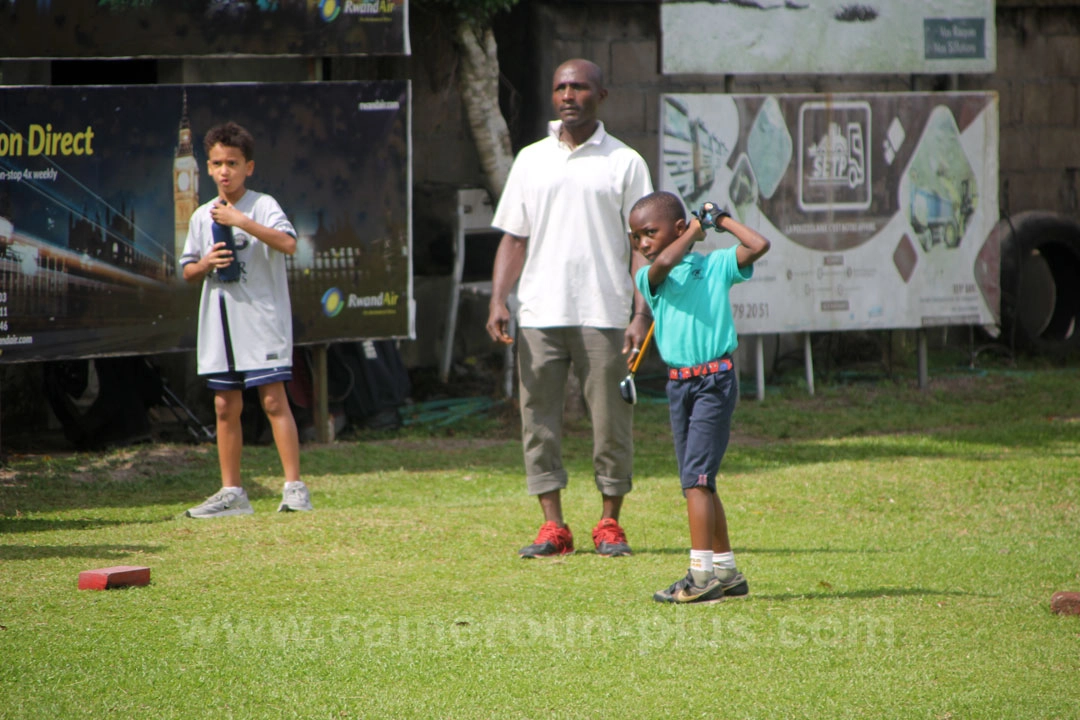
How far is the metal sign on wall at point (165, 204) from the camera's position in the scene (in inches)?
320

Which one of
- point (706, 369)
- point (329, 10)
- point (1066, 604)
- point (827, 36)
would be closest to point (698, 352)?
point (706, 369)

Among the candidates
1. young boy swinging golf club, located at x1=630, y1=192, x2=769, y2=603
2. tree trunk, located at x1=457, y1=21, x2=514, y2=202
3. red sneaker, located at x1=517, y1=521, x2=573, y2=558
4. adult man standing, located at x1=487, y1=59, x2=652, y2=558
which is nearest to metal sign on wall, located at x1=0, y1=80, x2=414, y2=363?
tree trunk, located at x1=457, y1=21, x2=514, y2=202

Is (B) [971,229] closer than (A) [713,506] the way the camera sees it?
No

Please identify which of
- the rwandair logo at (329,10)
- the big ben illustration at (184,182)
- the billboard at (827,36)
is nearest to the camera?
the big ben illustration at (184,182)

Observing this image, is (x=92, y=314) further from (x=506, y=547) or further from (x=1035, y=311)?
(x=1035, y=311)

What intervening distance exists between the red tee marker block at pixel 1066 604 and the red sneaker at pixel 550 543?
2.02 metres

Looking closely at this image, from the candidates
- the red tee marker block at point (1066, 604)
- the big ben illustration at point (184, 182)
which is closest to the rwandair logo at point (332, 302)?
the big ben illustration at point (184, 182)

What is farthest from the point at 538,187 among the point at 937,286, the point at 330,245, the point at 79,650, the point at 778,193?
the point at 937,286

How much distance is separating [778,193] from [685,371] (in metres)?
6.69

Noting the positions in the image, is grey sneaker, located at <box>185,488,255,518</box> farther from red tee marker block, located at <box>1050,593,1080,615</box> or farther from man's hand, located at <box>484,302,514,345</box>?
red tee marker block, located at <box>1050,593,1080,615</box>

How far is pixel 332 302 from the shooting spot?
9250 mm

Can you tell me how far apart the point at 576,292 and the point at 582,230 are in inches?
10.7

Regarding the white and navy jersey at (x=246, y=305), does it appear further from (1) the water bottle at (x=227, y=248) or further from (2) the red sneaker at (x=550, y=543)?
(2) the red sneaker at (x=550, y=543)

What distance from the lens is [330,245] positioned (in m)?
9.25
